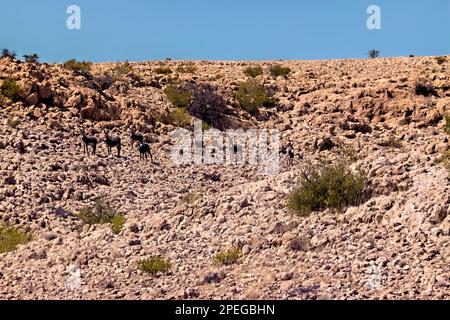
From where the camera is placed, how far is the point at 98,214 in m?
17.6

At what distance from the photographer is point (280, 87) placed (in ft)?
115

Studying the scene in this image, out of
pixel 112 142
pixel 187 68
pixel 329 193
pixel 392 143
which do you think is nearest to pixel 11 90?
pixel 112 142

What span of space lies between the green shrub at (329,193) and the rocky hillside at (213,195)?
1.14 ft

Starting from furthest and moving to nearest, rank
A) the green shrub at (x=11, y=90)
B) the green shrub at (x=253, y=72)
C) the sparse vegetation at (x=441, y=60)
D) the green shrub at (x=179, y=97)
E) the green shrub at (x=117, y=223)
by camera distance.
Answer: the sparse vegetation at (x=441, y=60)
the green shrub at (x=253, y=72)
the green shrub at (x=179, y=97)
the green shrub at (x=11, y=90)
the green shrub at (x=117, y=223)

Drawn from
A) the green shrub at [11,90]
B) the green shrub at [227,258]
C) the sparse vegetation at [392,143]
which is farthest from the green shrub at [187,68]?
the green shrub at [227,258]

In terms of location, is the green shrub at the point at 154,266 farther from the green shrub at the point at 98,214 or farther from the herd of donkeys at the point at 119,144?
the herd of donkeys at the point at 119,144

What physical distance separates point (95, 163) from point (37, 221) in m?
4.69

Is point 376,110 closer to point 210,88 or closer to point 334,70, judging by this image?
point 210,88

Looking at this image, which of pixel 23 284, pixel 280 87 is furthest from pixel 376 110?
pixel 23 284

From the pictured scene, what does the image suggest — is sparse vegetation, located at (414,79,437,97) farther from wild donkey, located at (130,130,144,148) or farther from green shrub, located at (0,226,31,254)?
green shrub, located at (0,226,31,254)

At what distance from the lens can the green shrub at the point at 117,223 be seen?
597 inches

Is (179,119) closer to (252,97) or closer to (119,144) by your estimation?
(119,144)

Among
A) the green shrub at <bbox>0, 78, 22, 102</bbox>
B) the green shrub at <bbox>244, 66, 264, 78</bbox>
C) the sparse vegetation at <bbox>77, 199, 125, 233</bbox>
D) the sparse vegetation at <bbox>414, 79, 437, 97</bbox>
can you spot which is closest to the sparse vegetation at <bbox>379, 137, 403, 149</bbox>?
the sparse vegetation at <bbox>414, 79, 437, 97</bbox>

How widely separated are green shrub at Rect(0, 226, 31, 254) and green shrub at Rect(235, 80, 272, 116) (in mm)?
16565
